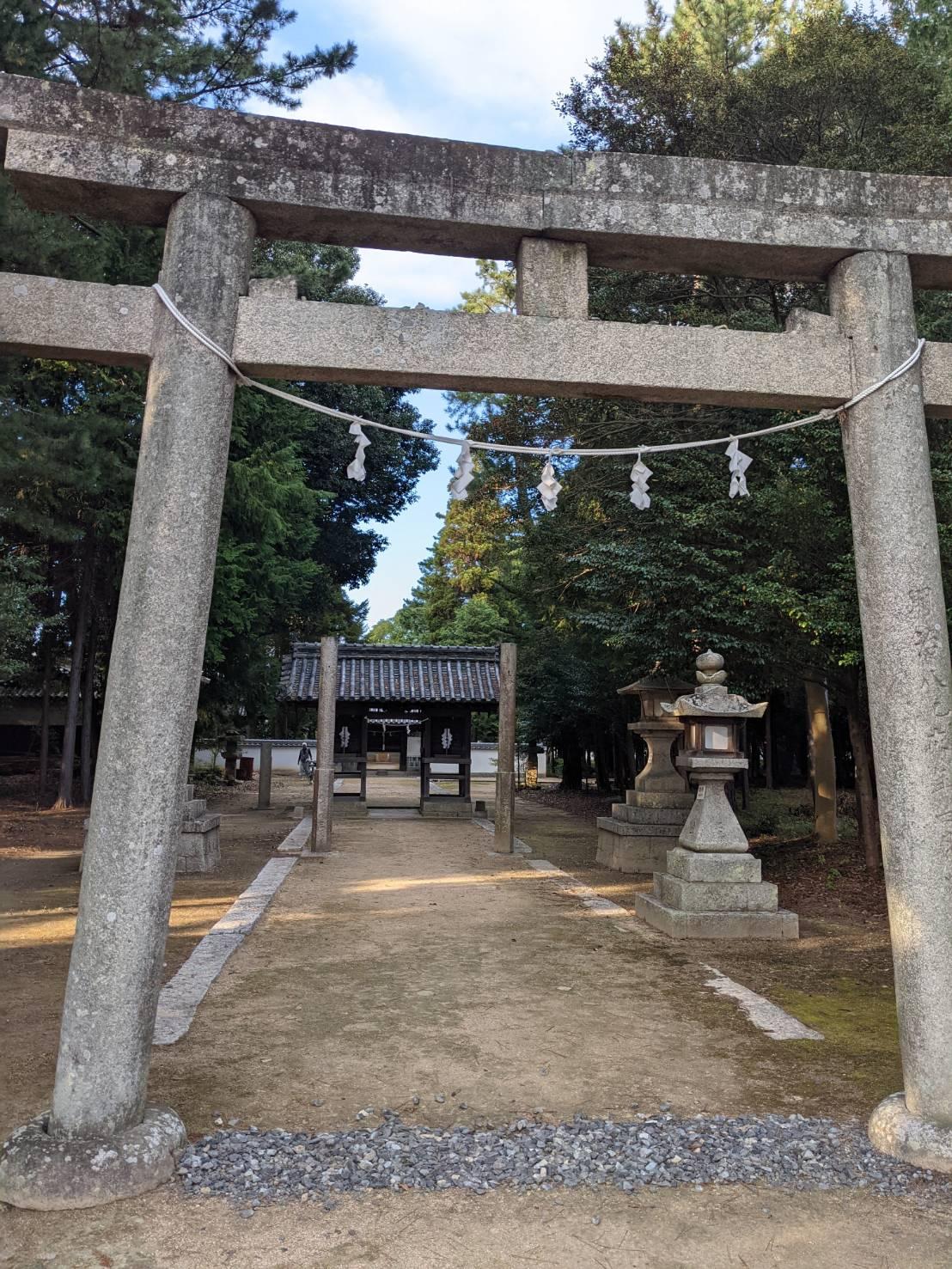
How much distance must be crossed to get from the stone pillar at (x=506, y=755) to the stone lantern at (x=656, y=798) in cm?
191

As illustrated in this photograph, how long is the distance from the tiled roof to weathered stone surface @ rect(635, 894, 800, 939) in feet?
34.8

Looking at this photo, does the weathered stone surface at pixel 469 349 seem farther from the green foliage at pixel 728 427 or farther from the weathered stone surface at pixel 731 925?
the weathered stone surface at pixel 731 925

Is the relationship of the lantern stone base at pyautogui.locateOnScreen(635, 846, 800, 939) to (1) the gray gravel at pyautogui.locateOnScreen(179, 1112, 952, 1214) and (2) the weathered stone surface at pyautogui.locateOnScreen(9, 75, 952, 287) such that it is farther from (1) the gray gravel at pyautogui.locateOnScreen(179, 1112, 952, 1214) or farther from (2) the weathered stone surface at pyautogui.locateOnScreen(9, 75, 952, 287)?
(2) the weathered stone surface at pyautogui.locateOnScreen(9, 75, 952, 287)

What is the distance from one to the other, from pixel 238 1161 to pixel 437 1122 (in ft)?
2.91

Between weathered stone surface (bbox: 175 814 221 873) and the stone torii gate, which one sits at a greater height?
the stone torii gate

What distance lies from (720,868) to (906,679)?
4.70 meters

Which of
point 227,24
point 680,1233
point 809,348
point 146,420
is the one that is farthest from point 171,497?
point 227,24

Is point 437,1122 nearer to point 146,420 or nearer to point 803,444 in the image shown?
point 146,420

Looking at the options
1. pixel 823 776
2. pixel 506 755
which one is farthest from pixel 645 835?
pixel 823 776

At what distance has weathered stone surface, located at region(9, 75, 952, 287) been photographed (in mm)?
3709

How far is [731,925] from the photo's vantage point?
7.79m

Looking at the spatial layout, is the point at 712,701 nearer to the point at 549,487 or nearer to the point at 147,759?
the point at 549,487

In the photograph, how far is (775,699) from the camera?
72.3ft

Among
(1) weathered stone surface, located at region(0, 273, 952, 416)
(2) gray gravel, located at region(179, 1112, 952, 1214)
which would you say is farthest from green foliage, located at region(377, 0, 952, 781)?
(2) gray gravel, located at region(179, 1112, 952, 1214)
